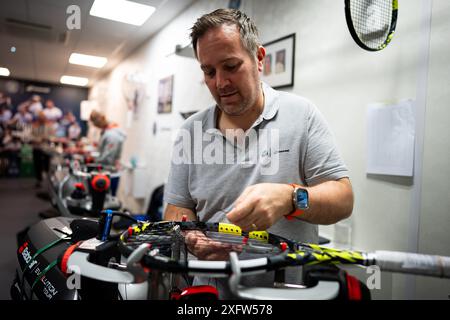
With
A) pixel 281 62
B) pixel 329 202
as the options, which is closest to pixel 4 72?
pixel 329 202

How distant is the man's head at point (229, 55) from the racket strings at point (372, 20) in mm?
312

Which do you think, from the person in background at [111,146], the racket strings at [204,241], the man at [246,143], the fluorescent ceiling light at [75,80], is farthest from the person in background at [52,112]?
the person in background at [111,146]

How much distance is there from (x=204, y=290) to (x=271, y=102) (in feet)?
2.18

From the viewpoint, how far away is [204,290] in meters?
0.53

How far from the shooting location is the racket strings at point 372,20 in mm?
904

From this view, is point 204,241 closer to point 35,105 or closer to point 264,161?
point 264,161

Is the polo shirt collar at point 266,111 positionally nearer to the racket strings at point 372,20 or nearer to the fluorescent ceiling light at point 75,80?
the racket strings at point 372,20

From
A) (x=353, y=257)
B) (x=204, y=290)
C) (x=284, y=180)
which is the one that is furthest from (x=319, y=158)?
(x=204, y=290)

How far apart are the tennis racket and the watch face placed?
0.30 ft

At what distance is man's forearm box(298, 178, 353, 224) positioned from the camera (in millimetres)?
717

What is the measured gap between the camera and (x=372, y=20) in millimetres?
938

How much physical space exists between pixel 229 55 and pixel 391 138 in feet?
2.91

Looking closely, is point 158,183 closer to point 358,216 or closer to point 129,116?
point 129,116

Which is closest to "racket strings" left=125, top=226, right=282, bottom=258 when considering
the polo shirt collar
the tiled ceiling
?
the polo shirt collar
